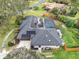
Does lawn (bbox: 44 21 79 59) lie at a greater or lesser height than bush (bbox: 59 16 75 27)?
lesser

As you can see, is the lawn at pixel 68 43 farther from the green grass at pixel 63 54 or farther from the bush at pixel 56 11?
the bush at pixel 56 11

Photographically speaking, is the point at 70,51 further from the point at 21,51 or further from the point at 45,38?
the point at 21,51

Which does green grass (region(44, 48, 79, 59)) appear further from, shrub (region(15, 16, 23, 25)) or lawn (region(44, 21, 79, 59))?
shrub (region(15, 16, 23, 25))

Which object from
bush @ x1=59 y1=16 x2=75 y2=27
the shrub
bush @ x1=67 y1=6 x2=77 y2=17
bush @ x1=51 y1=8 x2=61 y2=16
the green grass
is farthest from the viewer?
bush @ x1=67 y1=6 x2=77 y2=17

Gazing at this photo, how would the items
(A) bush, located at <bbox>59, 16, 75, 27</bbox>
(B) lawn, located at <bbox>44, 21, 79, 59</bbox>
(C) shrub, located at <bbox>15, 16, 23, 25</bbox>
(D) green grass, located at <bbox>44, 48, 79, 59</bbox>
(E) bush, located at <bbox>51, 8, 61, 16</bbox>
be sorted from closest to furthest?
(D) green grass, located at <bbox>44, 48, 79, 59</bbox> → (B) lawn, located at <bbox>44, 21, 79, 59</bbox> → (A) bush, located at <bbox>59, 16, 75, 27</bbox> → (C) shrub, located at <bbox>15, 16, 23, 25</bbox> → (E) bush, located at <bbox>51, 8, 61, 16</bbox>

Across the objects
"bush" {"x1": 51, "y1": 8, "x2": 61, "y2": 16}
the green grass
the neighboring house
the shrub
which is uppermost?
"bush" {"x1": 51, "y1": 8, "x2": 61, "y2": 16}

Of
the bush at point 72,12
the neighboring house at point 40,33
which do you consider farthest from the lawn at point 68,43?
the bush at point 72,12

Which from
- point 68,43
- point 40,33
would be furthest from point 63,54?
point 40,33

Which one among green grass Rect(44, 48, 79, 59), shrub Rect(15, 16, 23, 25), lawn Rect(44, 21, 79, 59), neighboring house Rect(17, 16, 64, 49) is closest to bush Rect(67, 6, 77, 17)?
lawn Rect(44, 21, 79, 59)

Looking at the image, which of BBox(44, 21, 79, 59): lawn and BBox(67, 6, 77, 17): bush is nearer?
BBox(44, 21, 79, 59): lawn
